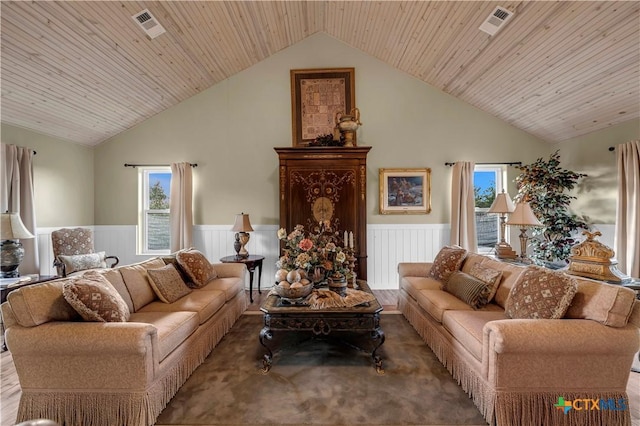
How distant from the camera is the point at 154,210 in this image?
5016 millimetres

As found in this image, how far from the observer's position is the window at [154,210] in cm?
501

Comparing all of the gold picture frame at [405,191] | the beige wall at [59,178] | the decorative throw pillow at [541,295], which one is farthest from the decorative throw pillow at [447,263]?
the beige wall at [59,178]

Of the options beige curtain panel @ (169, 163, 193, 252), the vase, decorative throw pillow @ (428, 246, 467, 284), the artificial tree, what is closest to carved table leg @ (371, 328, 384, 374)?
the vase

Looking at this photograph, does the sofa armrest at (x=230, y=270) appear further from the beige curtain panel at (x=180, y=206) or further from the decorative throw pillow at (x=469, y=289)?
the decorative throw pillow at (x=469, y=289)

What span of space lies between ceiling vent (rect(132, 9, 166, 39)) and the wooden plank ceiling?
54 millimetres

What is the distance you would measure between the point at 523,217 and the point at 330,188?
8.02 ft

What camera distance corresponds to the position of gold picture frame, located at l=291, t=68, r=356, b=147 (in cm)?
472

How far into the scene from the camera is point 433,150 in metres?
4.76

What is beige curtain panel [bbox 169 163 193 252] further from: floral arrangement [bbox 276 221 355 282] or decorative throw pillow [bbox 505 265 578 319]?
decorative throw pillow [bbox 505 265 578 319]

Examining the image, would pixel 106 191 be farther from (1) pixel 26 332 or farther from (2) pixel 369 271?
(2) pixel 369 271

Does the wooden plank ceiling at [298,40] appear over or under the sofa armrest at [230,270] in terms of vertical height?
over

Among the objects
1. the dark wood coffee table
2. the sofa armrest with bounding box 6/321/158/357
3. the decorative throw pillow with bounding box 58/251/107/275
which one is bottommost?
the dark wood coffee table

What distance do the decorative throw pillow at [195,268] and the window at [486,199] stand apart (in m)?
4.42

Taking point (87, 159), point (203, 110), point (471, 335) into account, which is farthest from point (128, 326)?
point (87, 159)
